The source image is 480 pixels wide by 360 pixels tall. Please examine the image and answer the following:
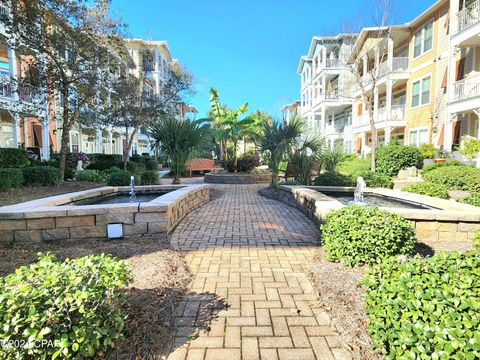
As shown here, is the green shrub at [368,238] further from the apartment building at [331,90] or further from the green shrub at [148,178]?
the apartment building at [331,90]

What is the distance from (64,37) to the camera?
9961mm

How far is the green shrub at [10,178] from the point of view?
828 cm

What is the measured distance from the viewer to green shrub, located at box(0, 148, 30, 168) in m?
11.6

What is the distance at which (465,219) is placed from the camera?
180 inches

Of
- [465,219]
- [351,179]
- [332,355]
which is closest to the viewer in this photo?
[332,355]

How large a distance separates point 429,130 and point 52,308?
2085 centimetres

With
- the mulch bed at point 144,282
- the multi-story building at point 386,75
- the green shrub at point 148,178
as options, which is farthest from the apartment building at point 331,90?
the mulch bed at point 144,282

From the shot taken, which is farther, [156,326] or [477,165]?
[477,165]

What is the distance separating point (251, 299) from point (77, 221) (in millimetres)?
3392

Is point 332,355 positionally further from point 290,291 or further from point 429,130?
point 429,130

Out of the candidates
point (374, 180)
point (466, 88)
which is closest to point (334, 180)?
point (374, 180)

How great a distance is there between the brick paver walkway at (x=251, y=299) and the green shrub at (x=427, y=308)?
20.3 inches

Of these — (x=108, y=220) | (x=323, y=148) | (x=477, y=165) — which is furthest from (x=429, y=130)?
(x=108, y=220)

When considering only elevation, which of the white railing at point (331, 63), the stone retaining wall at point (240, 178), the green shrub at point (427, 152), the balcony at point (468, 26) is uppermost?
the white railing at point (331, 63)
